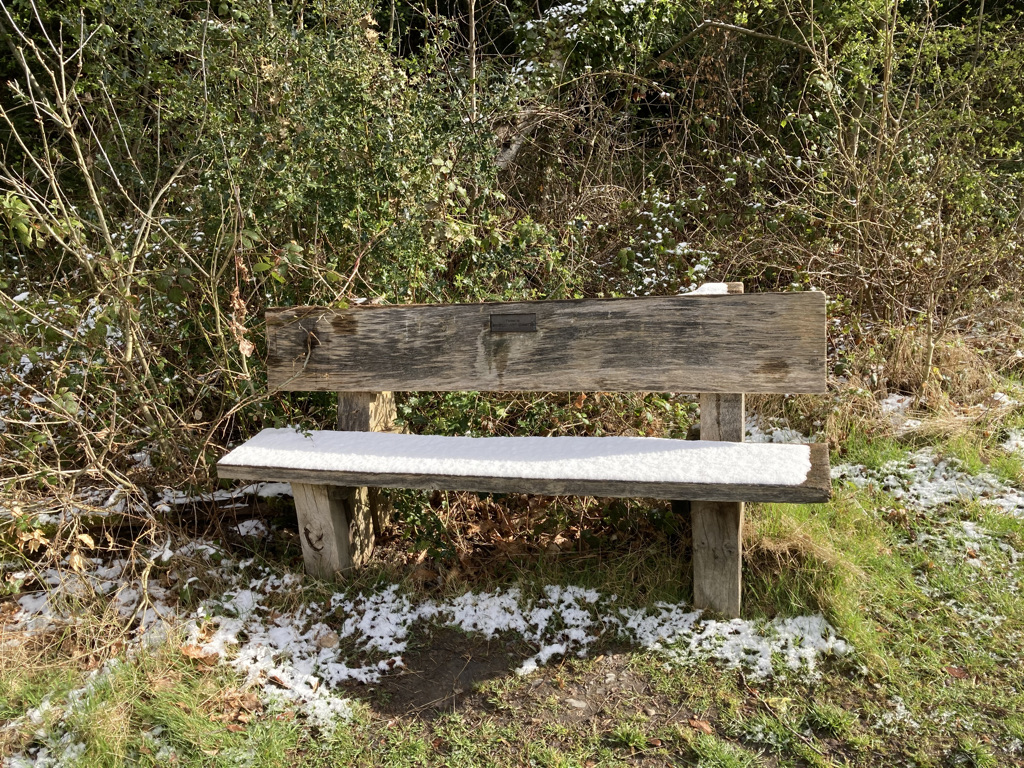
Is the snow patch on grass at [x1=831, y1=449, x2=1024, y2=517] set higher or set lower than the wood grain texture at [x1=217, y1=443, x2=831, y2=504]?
lower

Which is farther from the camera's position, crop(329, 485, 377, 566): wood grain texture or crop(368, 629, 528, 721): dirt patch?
crop(329, 485, 377, 566): wood grain texture

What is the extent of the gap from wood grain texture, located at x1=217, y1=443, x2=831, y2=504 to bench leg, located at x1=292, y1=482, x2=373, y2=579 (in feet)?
0.52

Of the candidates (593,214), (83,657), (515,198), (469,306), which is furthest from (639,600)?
(515,198)

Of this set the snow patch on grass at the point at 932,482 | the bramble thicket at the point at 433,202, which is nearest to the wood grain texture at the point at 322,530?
the bramble thicket at the point at 433,202

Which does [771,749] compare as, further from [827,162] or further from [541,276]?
[827,162]

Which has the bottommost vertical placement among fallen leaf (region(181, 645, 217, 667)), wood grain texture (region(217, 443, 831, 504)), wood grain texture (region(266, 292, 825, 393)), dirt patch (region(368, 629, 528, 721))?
dirt patch (region(368, 629, 528, 721))

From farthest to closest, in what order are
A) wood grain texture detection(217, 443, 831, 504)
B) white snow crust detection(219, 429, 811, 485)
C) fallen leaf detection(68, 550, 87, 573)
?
fallen leaf detection(68, 550, 87, 573), white snow crust detection(219, 429, 811, 485), wood grain texture detection(217, 443, 831, 504)

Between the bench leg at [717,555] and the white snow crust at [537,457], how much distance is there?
0.19m

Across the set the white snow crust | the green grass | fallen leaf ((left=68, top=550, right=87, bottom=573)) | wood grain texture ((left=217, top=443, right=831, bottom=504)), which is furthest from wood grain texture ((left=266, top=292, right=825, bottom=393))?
fallen leaf ((left=68, top=550, right=87, bottom=573))

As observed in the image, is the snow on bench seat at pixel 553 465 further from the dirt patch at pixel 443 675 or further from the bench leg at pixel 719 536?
the dirt patch at pixel 443 675

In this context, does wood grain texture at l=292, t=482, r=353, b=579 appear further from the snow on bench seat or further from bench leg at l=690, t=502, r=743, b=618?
bench leg at l=690, t=502, r=743, b=618

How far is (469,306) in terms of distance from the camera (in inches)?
123

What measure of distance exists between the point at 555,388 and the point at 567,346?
18 centimetres

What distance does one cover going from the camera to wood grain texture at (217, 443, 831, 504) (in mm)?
2506
